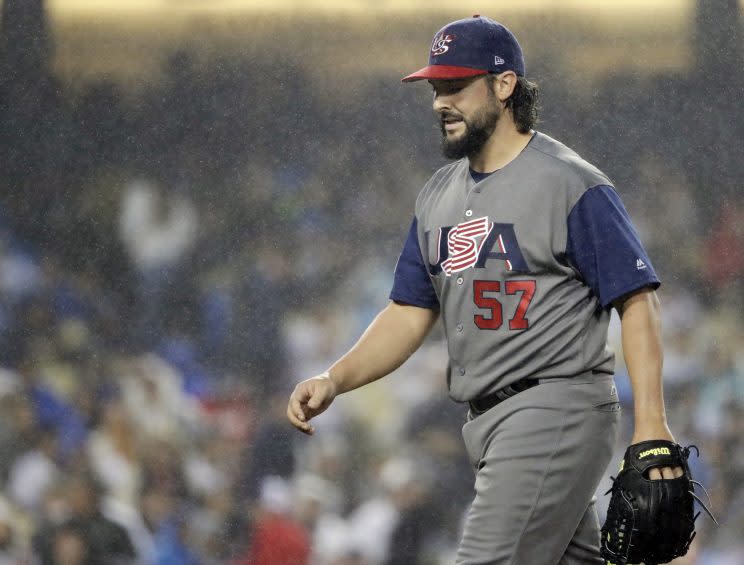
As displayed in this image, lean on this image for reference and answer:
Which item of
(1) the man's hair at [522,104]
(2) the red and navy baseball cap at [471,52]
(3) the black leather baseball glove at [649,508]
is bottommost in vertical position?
(3) the black leather baseball glove at [649,508]

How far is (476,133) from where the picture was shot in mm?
2455

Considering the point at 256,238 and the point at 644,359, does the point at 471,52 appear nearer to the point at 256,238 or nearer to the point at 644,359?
the point at 644,359

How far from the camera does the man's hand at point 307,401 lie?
232 centimetres

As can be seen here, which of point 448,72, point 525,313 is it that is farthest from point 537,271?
point 448,72

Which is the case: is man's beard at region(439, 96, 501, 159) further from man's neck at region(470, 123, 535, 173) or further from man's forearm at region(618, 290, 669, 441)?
man's forearm at region(618, 290, 669, 441)

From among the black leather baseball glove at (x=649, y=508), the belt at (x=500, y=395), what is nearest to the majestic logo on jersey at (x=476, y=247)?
the belt at (x=500, y=395)

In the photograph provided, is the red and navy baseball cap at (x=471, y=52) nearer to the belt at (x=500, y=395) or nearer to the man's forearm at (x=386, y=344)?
the man's forearm at (x=386, y=344)

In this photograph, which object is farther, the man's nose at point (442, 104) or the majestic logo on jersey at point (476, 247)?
the man's nose at point (442, 104)

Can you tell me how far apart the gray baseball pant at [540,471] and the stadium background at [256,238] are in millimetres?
2022

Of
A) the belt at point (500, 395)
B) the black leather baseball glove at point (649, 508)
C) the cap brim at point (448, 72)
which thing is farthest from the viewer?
the cap brim at point (448, 72)

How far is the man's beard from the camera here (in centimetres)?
246

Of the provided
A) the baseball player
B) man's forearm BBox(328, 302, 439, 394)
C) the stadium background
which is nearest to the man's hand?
the baseball player

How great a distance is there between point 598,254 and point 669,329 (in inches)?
89.0

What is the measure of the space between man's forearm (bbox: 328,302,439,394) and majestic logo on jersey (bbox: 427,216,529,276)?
0.64 ft
